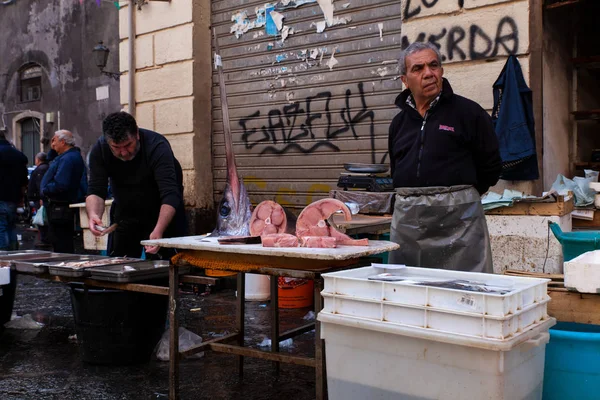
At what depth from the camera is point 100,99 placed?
14281mm

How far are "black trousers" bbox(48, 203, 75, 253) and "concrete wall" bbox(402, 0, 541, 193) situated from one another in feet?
17.0

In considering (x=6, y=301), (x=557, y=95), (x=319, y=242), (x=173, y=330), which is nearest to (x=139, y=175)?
(x=173, y=330)

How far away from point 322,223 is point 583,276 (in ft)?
4.51

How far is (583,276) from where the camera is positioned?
2939 mm

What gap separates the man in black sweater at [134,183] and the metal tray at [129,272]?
0.47m

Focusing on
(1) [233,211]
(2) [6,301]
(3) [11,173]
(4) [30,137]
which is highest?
(4) [30,137]

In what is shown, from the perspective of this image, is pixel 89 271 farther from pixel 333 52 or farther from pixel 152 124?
pixel 152 124

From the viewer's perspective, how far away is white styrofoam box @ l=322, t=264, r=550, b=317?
2.26 metres

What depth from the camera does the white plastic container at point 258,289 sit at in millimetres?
7160

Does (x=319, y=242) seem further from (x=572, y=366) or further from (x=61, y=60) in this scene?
(x=61, y=60)

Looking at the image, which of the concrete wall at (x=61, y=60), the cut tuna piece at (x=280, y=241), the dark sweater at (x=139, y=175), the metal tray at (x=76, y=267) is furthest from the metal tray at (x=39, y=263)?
the concrete wall at (x=61, y=60)

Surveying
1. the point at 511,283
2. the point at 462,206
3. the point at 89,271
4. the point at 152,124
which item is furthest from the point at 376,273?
the point at 152,124

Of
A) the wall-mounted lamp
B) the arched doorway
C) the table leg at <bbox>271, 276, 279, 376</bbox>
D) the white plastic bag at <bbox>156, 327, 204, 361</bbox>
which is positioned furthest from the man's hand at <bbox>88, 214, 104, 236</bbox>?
the arched doorway

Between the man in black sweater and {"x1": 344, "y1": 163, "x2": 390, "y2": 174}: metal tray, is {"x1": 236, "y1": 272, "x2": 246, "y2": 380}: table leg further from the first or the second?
{"x1": 344, "y1": 163, "x2": 390, "y2": 174}: metal tray
